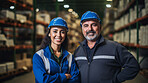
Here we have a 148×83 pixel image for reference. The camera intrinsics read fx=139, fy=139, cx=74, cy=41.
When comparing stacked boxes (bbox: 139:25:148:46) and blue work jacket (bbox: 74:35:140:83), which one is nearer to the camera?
blue work jacket (bbox: 74:35:140:83)

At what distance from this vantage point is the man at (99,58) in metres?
2.12

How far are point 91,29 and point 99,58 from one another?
472 mm

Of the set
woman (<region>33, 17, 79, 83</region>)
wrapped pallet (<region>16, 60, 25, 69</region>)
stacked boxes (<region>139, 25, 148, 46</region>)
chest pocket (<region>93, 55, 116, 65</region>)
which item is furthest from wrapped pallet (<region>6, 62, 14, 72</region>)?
stacked boxes (<region>139, 25, 148, 46</region>)

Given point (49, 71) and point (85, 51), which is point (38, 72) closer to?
point (49, 71)

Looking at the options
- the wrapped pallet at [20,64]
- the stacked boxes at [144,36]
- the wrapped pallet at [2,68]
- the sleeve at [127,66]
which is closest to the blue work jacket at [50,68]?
the sleeve at [127,66]

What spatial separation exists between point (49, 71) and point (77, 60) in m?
0.60

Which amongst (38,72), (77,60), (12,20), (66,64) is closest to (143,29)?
(77,60)

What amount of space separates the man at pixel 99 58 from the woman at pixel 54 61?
195mm

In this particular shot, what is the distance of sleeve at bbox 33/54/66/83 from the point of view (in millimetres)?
1798

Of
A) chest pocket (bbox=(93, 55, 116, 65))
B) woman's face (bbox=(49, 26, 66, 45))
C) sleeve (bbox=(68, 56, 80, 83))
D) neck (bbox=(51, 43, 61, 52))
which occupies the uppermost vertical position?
woman's face (bbox=(49, 26, 66, 45))

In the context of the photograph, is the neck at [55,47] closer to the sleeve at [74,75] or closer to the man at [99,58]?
the sleeve at [74,75]

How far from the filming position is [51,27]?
211 centimetres

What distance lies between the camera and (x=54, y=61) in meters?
1.94

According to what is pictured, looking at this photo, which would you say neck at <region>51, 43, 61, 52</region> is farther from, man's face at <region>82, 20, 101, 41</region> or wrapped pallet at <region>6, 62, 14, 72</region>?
wrapped pallet at <region>6, 62, 14, 72</region>
